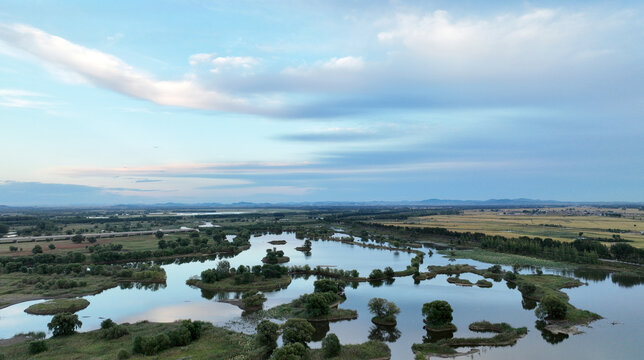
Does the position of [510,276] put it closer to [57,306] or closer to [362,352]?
[362,352]

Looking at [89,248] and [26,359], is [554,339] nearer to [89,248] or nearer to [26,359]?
[26,359]

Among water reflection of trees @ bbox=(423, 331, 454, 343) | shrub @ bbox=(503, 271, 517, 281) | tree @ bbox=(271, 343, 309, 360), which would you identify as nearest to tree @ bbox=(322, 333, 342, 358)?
tree @ bbox=(271, 343, 309, 360)

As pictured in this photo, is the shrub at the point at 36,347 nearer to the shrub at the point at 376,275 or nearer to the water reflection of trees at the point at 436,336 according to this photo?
the water reflection of trees at the point at 436,336

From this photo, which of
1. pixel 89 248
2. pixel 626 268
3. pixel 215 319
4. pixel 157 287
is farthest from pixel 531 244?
pixel 89 248

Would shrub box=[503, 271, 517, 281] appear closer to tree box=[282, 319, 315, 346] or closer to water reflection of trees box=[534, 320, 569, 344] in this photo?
water reflection of trees box=[534, 320, 569, 344]

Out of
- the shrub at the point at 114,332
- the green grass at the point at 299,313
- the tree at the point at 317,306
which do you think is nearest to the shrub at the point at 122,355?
the shrub at the point at 114,332

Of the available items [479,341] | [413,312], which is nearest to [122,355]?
[413,312]

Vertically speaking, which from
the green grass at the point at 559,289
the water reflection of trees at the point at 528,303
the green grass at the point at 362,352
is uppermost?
the green grass at the point at 559,289
